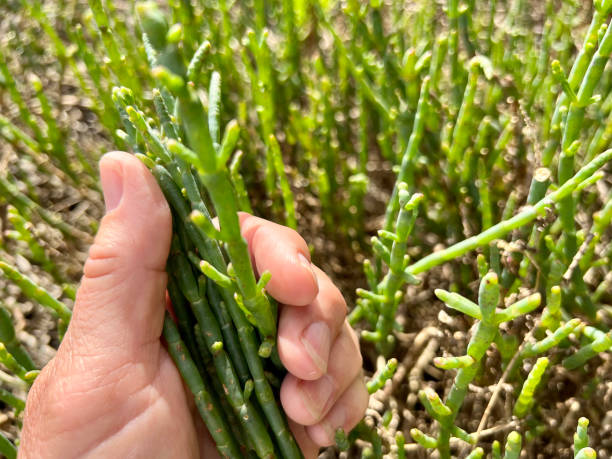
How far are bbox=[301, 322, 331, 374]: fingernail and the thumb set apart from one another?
0.20 m

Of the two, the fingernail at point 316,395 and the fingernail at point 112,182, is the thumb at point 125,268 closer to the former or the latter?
the fingernail at point 112,182

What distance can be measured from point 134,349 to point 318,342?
246mm

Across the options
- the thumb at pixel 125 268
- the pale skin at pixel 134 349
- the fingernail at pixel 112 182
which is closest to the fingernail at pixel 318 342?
the pale skin at pixel 134 349

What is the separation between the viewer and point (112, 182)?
0.75m

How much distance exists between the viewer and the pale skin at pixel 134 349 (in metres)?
0.75

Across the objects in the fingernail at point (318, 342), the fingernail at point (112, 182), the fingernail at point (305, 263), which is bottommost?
the fingernail at point (318, 342)

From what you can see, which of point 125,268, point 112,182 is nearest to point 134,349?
point 125,268

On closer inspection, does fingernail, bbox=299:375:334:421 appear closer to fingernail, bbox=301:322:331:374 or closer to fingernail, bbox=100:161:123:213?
fingernail, bbox=301:322:331:374

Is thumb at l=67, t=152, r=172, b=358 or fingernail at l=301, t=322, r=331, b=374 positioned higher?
thumb at l=67, t=152, r=172, b=358

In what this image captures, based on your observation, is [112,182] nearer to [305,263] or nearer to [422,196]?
[305,263]

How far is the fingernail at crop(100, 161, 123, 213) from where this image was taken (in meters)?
0.74

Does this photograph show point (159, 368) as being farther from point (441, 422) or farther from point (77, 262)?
point (77, 262)

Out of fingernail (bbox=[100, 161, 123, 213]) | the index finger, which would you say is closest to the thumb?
fingernail (bbox=[100, 161, 123, 213])

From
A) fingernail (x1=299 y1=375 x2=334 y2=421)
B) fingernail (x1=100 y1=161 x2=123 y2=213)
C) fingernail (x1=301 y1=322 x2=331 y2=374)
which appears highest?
fingernail (x1=100 y1=161 x2=123 y2=213)
